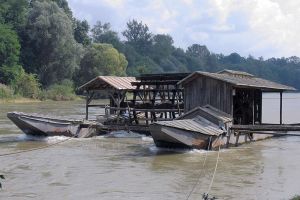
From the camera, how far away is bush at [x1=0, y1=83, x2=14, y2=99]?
6249cm

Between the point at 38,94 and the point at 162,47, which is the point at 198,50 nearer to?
the point at 162,47

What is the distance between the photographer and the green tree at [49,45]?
230 ft

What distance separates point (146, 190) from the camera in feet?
47.3

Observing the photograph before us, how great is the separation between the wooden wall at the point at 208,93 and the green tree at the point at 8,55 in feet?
152

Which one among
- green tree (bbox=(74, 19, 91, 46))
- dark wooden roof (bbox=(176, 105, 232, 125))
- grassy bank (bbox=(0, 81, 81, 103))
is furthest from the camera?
green tree (bbox=(74, 19, 91, 46))

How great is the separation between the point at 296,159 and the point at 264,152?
197 centimetres

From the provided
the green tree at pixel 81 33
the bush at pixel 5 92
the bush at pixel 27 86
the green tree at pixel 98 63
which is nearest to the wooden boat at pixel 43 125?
the bush at pixel 5 92

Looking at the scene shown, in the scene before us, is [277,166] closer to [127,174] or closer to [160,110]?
[127,174]

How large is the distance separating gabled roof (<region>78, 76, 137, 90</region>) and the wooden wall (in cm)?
502

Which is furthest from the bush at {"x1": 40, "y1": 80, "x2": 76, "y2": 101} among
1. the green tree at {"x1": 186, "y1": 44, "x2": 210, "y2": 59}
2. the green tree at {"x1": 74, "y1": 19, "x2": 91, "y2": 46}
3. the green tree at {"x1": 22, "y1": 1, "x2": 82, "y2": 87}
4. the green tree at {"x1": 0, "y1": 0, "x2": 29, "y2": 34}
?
the green tree at {"x1": 186, "y1": 44, "x2": 210, "y2": 59}

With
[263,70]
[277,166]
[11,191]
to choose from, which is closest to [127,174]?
[11,191]

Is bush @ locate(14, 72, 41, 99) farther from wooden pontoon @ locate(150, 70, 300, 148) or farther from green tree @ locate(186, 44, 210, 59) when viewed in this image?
green tree @ locate(186, 44, 210, 59)

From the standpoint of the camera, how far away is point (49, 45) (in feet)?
234

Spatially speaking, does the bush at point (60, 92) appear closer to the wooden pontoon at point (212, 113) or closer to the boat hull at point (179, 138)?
the wooden pontoon at point (212, 113)
